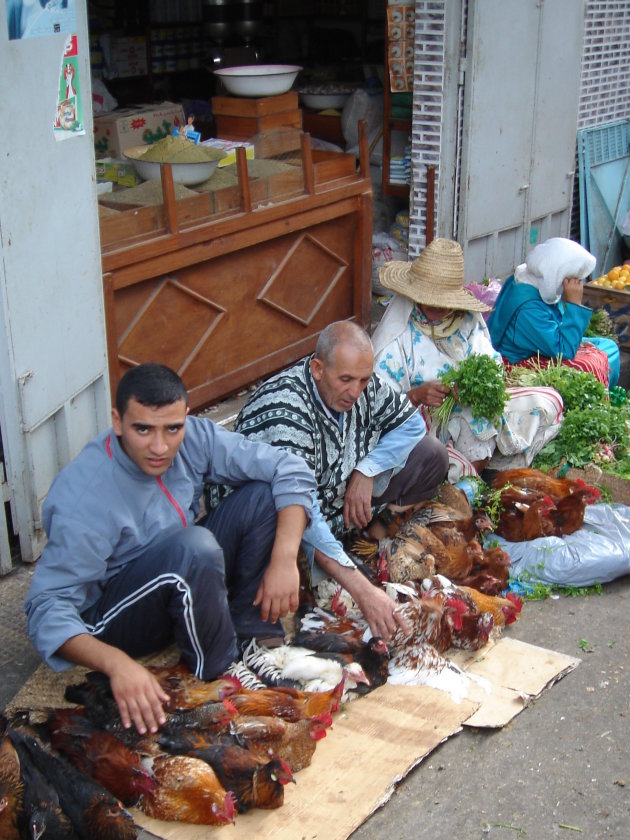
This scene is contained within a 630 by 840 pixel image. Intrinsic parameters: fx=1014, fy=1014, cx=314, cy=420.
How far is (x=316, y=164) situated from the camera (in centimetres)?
667

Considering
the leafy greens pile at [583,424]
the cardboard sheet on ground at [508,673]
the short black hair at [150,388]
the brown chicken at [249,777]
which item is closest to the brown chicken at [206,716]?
the brown chicken at [249,777]

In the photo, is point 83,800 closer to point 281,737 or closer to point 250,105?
point 281,737

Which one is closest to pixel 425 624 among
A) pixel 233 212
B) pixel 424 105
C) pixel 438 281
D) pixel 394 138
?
pixel 438 281

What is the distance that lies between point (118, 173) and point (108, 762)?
3.90 metres

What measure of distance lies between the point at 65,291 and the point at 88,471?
1263mm

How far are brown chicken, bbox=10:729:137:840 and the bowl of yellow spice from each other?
370 centimetres

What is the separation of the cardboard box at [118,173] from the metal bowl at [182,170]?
0.04 m

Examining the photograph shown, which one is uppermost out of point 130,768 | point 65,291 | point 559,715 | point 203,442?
point 65,291

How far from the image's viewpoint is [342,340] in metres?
4.23

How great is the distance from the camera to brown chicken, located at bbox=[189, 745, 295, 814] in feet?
10.4

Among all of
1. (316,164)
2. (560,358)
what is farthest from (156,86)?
(560,358)

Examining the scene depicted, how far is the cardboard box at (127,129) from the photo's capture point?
657 centimetres

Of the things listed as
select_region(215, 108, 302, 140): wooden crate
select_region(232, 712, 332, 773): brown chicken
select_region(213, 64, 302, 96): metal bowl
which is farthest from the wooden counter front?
select_region(232, 712, 332, 773): brown chicken

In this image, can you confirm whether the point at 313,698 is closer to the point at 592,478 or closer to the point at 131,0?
the point at 592,478
